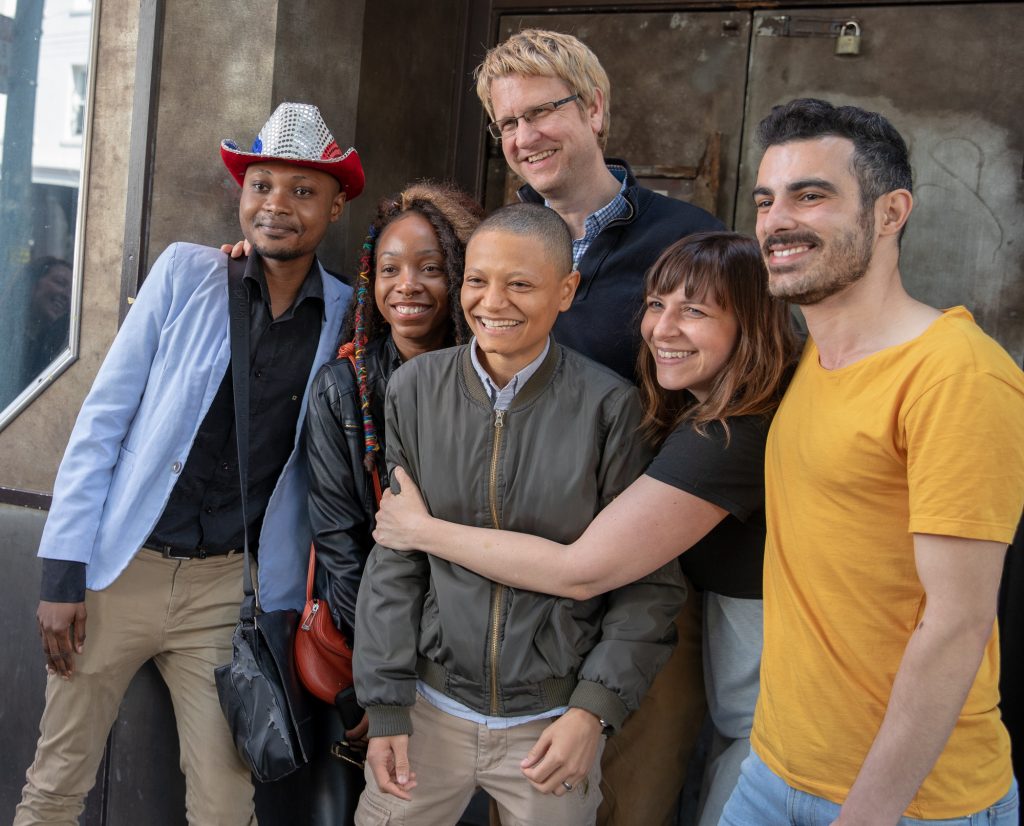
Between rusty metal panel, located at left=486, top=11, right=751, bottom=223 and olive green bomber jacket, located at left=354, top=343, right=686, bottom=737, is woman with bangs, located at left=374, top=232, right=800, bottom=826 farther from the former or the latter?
rusty metal panel, located at left=486, top=11, right=751, bottom=223

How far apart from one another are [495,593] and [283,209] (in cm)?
138

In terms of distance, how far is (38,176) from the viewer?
3.74 metres

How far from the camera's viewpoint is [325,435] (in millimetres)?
2758

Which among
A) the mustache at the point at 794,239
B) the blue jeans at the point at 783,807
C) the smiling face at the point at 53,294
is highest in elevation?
the mustache at the point at 794,239

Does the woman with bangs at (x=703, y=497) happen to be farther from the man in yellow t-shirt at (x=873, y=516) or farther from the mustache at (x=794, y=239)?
the mustache at (x=794, y=239)

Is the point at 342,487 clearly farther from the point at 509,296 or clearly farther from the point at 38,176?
the point at 38,176

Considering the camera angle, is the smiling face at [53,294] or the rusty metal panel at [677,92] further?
the rusty metal panel at [677,92]

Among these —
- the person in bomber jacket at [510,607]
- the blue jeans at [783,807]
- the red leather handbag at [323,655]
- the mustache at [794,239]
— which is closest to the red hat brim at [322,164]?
the person in bomber jacket at [510,607]

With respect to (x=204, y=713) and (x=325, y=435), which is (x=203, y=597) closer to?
(x=204, y=713)

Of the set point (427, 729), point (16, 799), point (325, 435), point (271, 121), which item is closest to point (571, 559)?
point (427, 729)

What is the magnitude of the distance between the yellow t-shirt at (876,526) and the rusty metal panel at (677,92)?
2.20 meters

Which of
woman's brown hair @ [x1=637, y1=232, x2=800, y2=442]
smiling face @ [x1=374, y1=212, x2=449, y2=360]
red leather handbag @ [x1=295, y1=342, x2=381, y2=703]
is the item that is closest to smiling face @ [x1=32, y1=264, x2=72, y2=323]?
smiling face @ [x1=374, y1=212, x2=449, y2=360]

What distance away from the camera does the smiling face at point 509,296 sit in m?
2.29

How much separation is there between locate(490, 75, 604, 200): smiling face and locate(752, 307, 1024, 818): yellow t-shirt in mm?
1127
